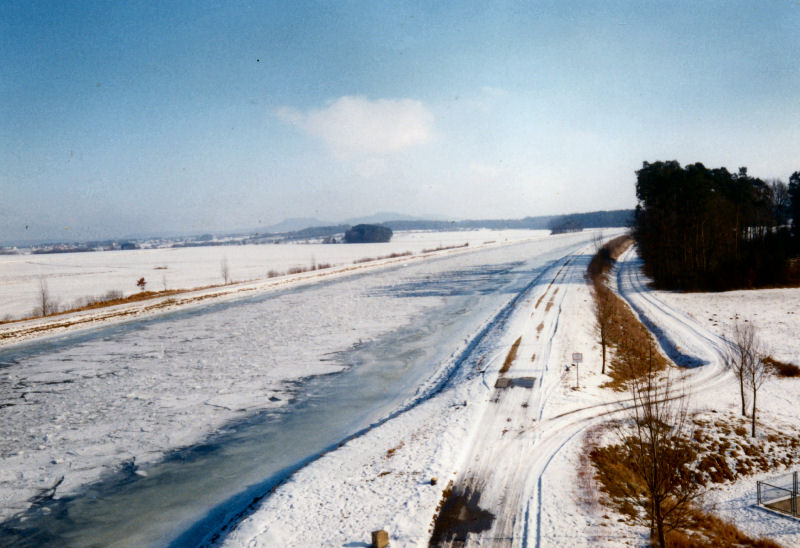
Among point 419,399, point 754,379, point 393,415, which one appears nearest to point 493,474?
point 393,415

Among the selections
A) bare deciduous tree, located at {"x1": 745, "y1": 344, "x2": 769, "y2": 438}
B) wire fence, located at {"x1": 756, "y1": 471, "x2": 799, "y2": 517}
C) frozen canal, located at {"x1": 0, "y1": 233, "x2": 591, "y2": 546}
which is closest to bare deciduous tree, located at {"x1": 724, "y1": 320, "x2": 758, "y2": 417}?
bare deciduous tree, located at {"x1": 745, "y1": 344, "x2": 769, "y2": 438}

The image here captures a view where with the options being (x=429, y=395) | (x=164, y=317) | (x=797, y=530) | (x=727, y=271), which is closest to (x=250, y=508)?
(x=429, y=395)

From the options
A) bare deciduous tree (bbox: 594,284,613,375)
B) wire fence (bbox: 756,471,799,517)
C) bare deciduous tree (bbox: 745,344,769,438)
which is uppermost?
bare deciduous tree (bbox: 594,284,613,375)

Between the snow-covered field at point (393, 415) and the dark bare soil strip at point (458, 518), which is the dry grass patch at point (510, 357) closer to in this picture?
the snow-covered field at point (393, 415)

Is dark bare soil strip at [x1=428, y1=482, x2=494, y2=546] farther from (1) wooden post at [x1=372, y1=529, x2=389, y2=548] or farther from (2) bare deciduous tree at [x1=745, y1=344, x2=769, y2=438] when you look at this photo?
(2) bare deciduous tree at [x1=745, y1=344, x2=769, y2=438]

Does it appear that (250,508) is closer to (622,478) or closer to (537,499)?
(537,499)

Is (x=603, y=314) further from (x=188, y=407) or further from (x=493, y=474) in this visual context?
(x=188, y=407)

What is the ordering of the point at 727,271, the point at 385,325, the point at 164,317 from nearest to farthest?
the point at 385,325
the point at 164,317
the point at 727,271
